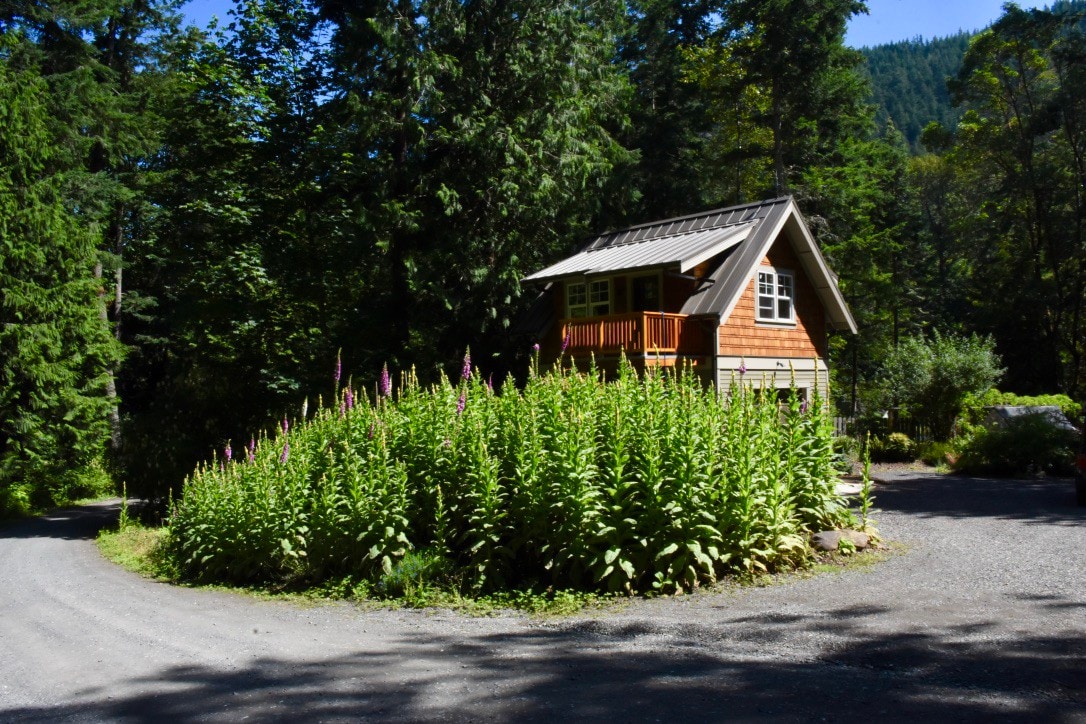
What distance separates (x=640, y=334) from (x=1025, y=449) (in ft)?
31.5

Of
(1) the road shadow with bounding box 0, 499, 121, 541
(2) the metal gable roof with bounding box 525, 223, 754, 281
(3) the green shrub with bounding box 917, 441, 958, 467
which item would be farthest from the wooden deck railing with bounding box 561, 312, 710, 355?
(1) the road shadow with bounding box 0, 499, 121, 541

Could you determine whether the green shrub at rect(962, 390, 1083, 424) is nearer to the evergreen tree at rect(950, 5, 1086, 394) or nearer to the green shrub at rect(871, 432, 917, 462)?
the green shrub at rect(871, 432, 917, 462)

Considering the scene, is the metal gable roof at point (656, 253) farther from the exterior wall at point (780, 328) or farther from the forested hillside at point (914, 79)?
the forested hillside at point (914, 79)

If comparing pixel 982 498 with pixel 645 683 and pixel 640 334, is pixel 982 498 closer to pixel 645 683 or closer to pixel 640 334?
pixel 640 334

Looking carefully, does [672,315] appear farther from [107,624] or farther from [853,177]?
[853,177]

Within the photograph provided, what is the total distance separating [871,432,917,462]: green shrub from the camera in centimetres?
2298

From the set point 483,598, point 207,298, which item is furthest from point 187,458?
point 483,598

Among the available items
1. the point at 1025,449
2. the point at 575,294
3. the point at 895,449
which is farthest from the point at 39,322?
the point at 1025,449

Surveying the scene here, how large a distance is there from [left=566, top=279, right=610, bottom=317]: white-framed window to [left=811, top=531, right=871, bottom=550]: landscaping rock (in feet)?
43.4

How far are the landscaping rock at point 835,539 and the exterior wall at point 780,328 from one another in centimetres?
1066

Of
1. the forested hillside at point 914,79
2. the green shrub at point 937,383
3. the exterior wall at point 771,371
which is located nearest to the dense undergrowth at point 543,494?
the exterior wall at point 771,371

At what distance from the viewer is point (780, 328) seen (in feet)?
71.2

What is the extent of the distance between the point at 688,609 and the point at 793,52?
1108 inches

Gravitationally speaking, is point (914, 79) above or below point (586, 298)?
above
